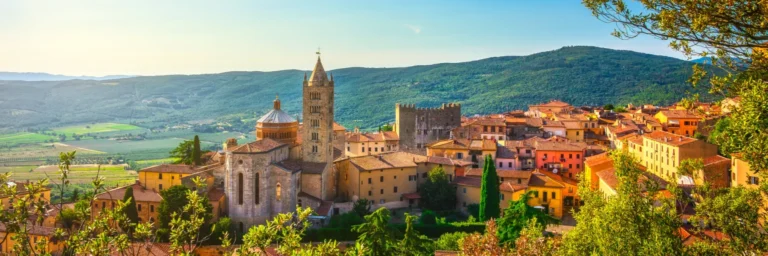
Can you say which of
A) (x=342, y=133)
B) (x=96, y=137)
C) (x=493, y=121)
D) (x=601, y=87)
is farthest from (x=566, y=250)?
(x=96, y=137)

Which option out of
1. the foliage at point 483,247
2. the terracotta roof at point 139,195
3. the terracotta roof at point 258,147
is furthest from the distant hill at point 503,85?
the foliage at point 483,247

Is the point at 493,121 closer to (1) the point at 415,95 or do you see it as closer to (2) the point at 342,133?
(2) the point at 342,133

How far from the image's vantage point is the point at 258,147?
3862 centimetres

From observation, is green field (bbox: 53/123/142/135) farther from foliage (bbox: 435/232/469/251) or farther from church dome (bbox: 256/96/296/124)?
foliage (bbox: 435/232/469/251)

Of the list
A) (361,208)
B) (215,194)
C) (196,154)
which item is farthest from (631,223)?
(196,154)

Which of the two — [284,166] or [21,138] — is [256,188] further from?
[21,138]

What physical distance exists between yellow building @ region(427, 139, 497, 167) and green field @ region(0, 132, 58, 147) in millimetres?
126849

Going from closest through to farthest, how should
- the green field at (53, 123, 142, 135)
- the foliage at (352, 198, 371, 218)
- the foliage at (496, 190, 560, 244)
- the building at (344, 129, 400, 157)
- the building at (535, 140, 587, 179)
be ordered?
1. the foliage at (496, 190, 560, 244)
2. the foliage at (352, 198, 371, 218)
3. the building at (535, 140, 587, 179)
4. the building at (344, 129, 400, 157)
5. the green field at (53, 123, 142, 135)

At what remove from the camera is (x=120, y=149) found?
5610 inches

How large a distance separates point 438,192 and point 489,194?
4.81m

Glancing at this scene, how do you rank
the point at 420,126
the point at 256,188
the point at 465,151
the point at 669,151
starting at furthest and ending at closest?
the point at 420,126
the point at 465,151
the point at 669,151
the point at 256,188

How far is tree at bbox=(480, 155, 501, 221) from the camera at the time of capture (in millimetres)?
39375

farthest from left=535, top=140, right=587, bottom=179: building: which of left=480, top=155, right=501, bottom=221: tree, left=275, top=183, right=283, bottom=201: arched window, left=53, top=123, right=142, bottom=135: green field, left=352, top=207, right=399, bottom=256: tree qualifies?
left=53, top=123, right=142, bottom=135: green field

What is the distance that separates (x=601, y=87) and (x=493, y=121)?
94.6 meters
